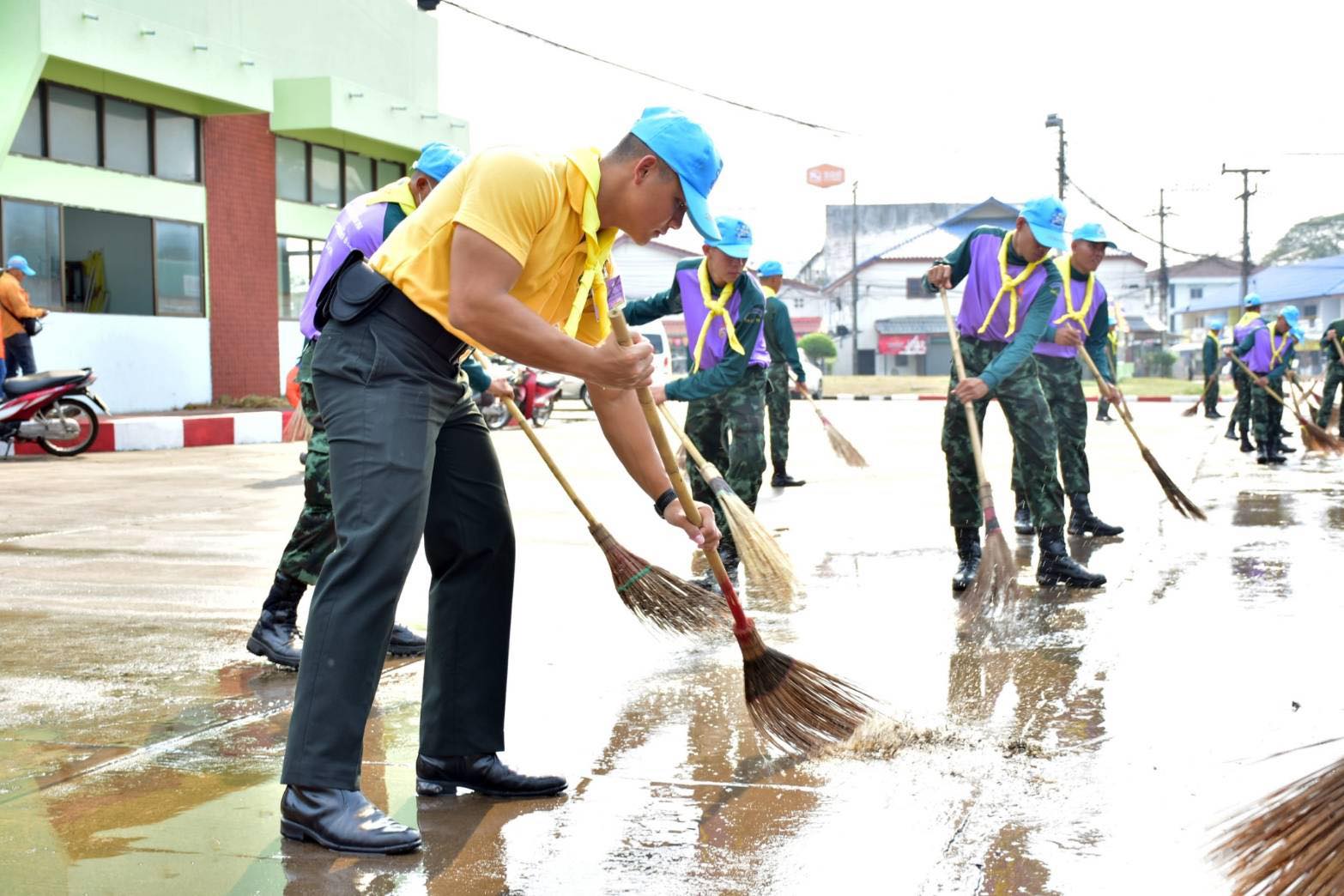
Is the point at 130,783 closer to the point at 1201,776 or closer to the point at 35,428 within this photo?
the point at 1201,776

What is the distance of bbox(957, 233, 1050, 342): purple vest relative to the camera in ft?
21.1

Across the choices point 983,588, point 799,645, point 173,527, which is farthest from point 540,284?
point 173,527

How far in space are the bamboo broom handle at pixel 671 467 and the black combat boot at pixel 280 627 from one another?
1674 mm

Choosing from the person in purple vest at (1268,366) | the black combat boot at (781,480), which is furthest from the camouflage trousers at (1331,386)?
the black combat boot at (781,480)

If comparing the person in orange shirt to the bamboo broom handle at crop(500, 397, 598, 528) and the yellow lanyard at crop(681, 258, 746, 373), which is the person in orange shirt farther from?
the bamboo broom handle at crop(500, 397, 598, 528)

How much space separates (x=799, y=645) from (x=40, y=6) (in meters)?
15.1

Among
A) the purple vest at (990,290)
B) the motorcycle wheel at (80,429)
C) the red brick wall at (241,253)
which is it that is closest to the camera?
the purple vest at (990,290)

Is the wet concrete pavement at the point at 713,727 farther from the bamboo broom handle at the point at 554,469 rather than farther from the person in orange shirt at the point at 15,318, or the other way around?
the person in orange shirt at the point at 15,318

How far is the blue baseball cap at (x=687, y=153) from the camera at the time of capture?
2.99 m

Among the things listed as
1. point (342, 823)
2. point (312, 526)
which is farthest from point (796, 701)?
point (312, 526)

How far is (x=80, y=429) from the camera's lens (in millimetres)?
13727

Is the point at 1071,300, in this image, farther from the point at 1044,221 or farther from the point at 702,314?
the point at 702,314

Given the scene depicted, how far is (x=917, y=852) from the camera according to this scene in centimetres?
293

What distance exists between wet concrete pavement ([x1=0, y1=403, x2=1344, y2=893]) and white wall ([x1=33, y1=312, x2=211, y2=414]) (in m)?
11.4
